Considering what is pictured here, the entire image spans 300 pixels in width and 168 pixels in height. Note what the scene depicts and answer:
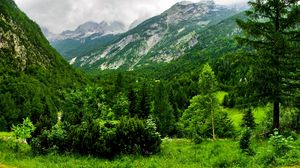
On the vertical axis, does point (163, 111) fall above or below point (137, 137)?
below

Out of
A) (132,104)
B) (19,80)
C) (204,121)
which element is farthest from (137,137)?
(19,80)

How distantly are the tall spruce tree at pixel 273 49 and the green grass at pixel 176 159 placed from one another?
4.42 meters

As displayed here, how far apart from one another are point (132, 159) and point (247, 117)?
4150 centimetres

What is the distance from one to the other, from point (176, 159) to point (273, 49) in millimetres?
12233

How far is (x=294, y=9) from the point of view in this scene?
3055 cm

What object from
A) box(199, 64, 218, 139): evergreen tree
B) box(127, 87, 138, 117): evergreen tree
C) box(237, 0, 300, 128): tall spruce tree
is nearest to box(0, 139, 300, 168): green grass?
box(237, 0, 300, 128): tall spruce tree

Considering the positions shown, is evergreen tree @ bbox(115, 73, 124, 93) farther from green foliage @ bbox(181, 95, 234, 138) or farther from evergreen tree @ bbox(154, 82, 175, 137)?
green foliage @ bbox(181, 95, 234, 138)

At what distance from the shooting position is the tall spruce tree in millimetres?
30359

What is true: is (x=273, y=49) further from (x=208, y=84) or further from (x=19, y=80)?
(x=19, y=80)

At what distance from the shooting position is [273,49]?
3092 centimetres

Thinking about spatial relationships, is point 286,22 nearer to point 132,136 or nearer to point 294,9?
point 294,9

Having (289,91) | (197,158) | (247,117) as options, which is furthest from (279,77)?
(247,117)

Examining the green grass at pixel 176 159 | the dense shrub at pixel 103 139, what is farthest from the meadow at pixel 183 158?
the dense shrub at pixel 103 139

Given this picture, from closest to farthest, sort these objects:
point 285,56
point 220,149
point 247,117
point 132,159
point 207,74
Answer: point 132,159
point 220,149
point 285,56
point 207,74
point 247,117
